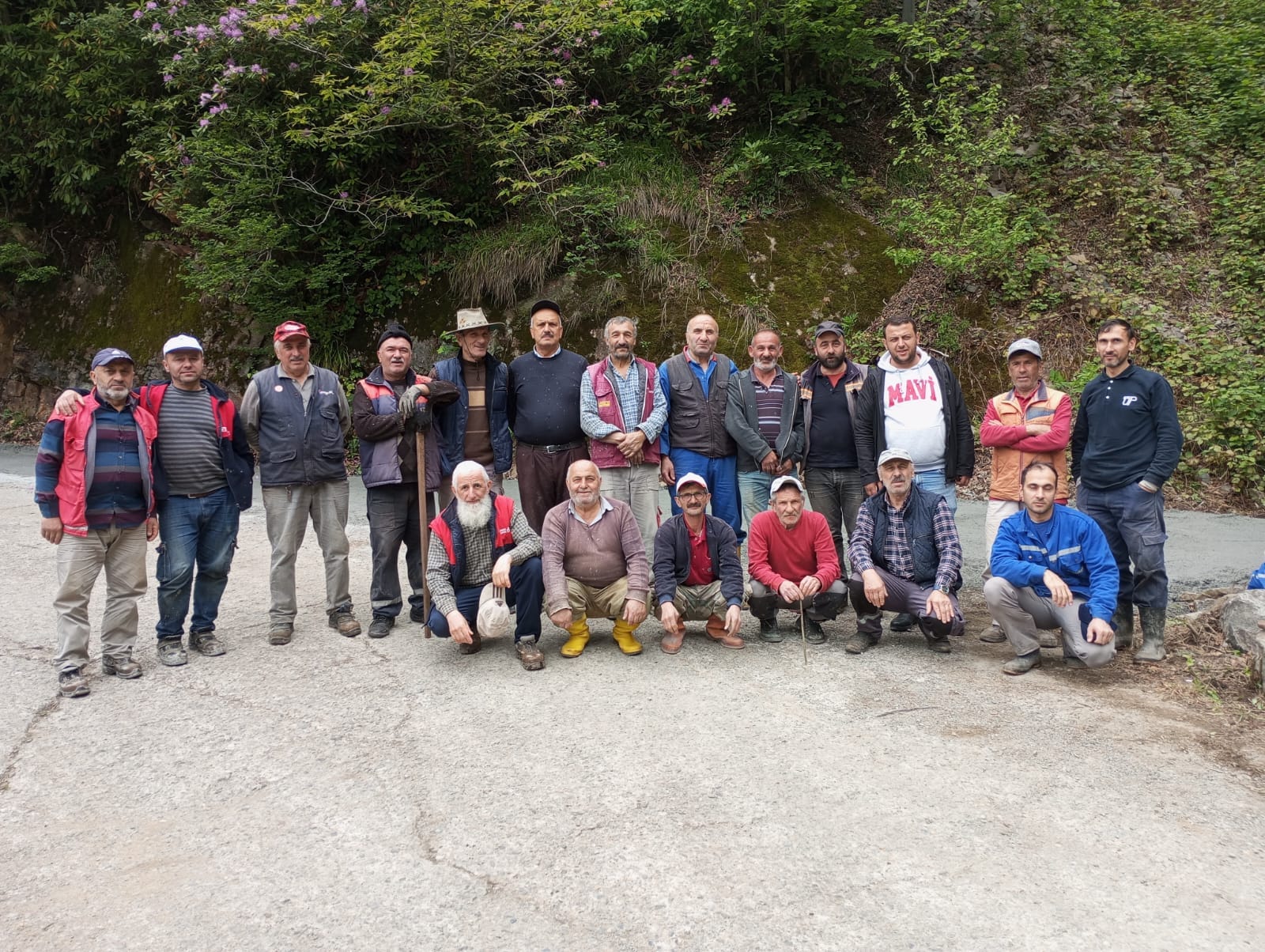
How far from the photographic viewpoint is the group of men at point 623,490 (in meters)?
4.79

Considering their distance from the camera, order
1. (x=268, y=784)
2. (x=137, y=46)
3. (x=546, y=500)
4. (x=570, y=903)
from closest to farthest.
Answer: (x=570, y=903)
(x=268, y=784)
(x=546, y=500)
(x=137, y=46)

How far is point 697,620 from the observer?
5.48 meters

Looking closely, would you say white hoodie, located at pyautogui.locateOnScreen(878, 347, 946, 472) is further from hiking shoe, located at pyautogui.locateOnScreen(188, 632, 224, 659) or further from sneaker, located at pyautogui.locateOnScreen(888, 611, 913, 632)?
hiking shoe, located at pyautogui.locateOnScreen(188, 632, 224, 659)

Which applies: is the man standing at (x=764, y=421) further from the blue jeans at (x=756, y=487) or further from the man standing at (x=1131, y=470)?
the man standing at (x=1131, y=470)

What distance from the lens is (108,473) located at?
4.77 metres

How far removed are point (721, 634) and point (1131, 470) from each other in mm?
2545

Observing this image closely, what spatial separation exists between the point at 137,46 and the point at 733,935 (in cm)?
1537

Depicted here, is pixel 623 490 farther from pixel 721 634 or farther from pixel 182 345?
pixel 182 345

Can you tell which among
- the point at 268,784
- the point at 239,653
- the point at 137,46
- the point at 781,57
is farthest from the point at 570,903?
the point at 137,46

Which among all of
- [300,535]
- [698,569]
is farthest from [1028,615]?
[300,535]

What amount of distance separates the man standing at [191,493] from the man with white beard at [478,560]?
4.42ft

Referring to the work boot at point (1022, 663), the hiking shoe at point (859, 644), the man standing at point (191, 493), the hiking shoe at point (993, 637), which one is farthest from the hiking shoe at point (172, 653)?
the hiking shoe at point (993, 637)

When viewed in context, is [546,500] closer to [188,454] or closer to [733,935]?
[188,454]

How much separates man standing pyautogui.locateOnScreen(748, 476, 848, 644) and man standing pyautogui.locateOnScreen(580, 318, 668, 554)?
90 cm
